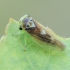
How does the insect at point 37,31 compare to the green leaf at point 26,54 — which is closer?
the green leaf at point 26,54

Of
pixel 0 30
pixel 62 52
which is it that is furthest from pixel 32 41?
pixel 0 30

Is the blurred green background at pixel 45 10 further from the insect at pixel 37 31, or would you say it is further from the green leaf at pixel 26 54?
the green leaf at pixel 26 54

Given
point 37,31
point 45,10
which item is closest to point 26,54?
point 37,31

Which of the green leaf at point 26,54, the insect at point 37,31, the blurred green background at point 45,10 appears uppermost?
the blurred green background at point 45,10

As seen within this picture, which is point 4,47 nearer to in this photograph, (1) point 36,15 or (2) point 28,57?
(2) point 28,57

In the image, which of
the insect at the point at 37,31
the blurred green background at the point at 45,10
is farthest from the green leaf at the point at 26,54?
the blurred green background at the point at 45,10

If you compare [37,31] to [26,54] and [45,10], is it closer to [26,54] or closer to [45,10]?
[26,54]

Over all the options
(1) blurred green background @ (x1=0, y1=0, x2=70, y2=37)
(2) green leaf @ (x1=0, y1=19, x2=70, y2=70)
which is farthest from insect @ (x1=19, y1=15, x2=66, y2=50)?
(1) blurred green background @ (x1=0, y1=0, x2=70, y2=37)
